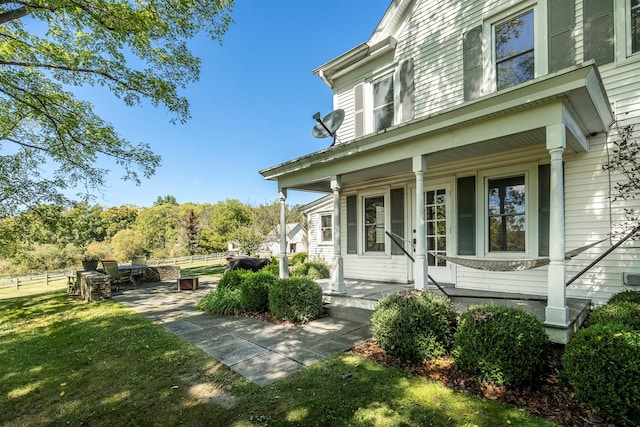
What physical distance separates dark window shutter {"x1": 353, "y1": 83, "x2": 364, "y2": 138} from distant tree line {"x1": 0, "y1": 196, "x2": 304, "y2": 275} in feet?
27.9

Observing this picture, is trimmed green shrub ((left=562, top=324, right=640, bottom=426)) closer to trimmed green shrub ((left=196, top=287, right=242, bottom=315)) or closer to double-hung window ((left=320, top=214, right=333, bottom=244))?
trimmed green shrub ((left=196, top=287, right=242, bottom=315))

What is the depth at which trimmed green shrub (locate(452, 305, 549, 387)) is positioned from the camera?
9.26ft

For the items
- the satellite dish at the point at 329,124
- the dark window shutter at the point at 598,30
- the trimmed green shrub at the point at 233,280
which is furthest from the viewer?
the trimmed green shrub at the point at 233,280

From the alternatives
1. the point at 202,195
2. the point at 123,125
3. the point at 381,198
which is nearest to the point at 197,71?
the point at 123,125

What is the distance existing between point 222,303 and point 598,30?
8.00m

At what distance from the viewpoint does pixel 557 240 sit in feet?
10.6

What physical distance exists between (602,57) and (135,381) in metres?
7.52

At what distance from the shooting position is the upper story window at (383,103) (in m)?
6.99

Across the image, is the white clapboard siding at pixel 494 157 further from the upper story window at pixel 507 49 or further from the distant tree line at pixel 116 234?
the distant tree line at pixel 116 234

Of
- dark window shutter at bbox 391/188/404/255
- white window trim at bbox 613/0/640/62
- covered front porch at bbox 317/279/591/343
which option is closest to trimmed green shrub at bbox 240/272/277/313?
covered front porch at bbox 317/279/591/343

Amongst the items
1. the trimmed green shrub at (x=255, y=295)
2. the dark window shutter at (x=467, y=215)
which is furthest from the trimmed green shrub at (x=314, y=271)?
the dark window shutter at (x=467, y=215)

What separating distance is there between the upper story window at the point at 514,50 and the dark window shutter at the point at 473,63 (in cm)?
27

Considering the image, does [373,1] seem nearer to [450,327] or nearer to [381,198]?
[381,198]

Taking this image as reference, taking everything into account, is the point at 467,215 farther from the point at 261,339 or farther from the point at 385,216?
the point at 261,339
